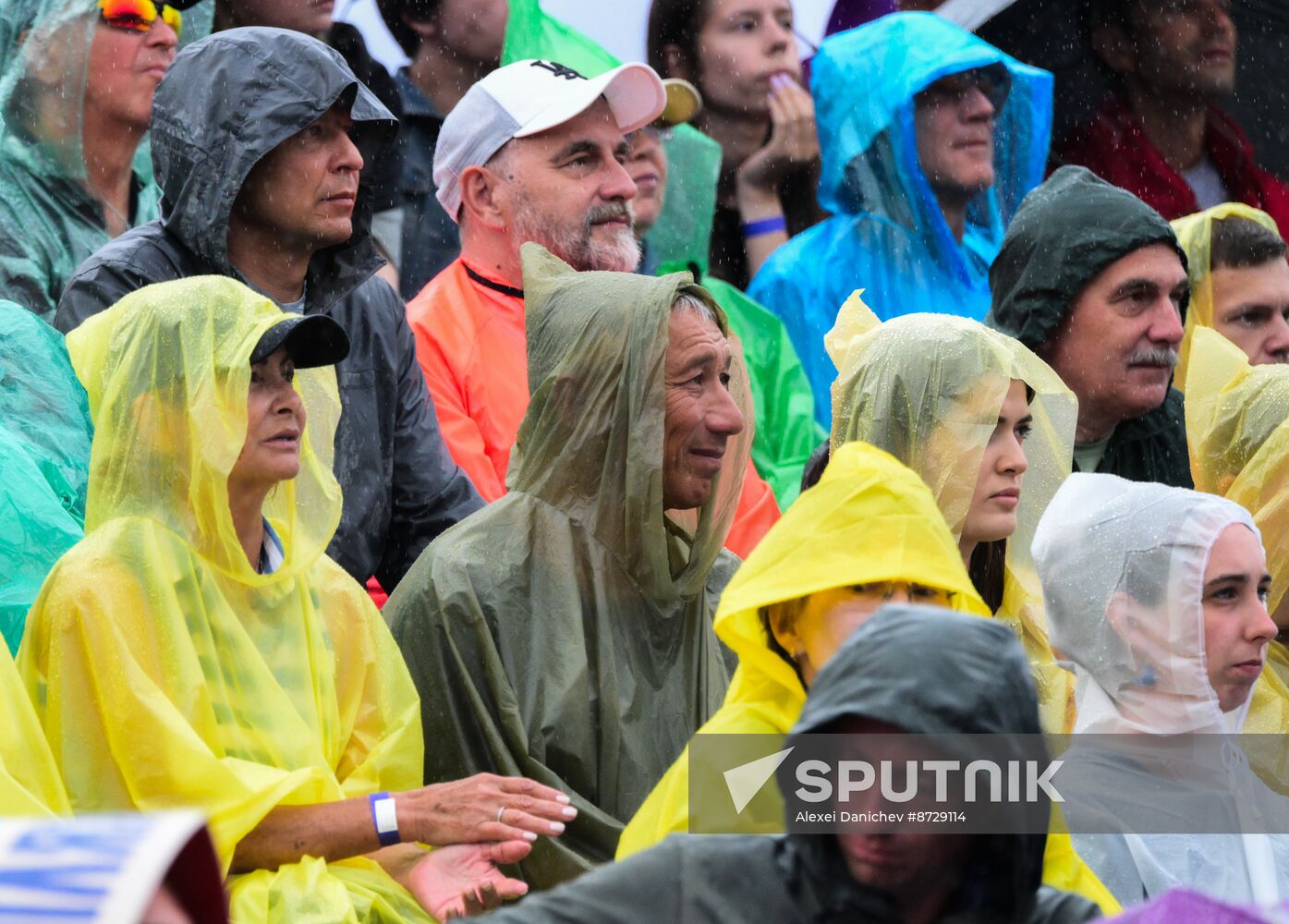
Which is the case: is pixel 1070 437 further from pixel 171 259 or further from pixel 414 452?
pixel 171 259

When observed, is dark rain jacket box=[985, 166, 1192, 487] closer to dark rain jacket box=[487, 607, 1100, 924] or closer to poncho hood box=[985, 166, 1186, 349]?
poncho hood box=[985, 166, 1186, 349]

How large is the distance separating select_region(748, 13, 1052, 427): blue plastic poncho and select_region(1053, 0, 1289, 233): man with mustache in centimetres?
62

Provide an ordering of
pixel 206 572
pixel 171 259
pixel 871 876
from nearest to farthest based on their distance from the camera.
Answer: pixel 871 876 < pixel 206 572 < pixel 171 259

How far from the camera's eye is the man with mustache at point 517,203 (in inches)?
223

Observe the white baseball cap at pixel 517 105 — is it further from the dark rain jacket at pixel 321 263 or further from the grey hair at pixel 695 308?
the grey hair at pixel 695 308

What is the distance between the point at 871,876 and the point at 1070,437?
2901mm

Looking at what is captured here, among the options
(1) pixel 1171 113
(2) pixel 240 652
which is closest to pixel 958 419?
(2) pixel 240 652

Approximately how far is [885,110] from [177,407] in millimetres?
3407

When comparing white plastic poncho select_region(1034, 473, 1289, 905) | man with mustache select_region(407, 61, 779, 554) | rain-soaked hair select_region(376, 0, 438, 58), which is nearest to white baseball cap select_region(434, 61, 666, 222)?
man with mustache select_region(407, 61, 779, 554)

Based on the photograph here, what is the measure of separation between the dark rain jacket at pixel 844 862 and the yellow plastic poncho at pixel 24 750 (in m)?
1.38

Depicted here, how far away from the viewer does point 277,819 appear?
4.02 metres

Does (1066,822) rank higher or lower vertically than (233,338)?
lower

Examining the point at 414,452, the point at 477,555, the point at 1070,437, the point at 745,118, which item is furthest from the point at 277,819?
the point at 745,118

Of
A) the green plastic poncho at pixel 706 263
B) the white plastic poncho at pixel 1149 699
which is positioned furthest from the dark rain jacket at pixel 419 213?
the white plastic poncho at pixel 1149 699
